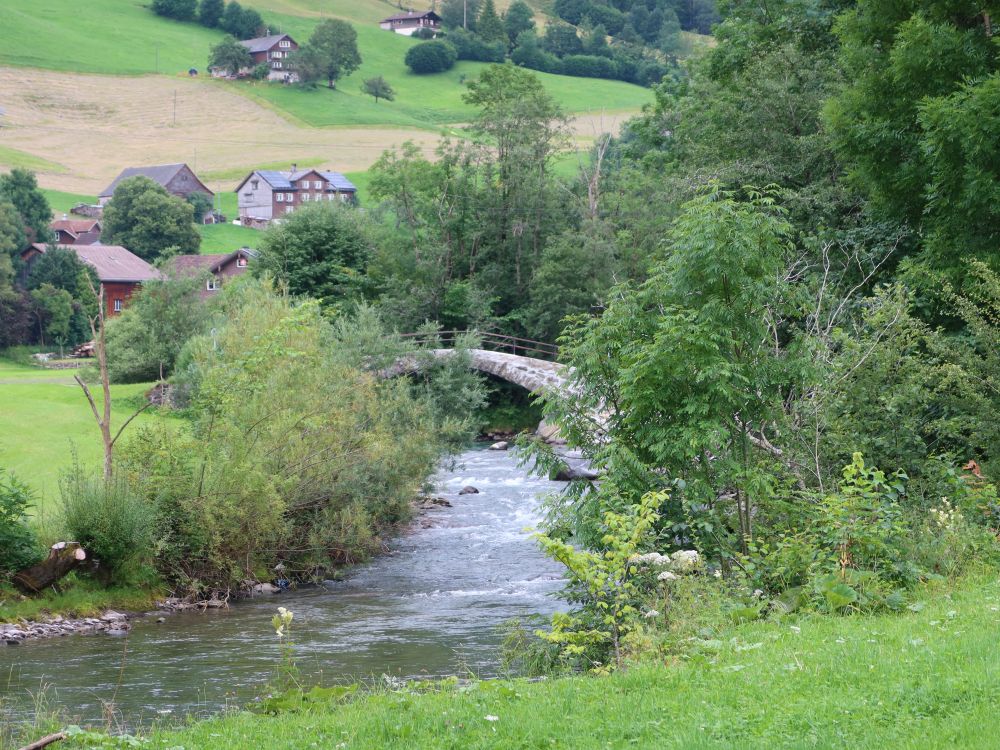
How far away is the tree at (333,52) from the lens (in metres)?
138

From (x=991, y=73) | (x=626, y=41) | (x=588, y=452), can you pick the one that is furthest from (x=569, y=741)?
(x=626, y=41)

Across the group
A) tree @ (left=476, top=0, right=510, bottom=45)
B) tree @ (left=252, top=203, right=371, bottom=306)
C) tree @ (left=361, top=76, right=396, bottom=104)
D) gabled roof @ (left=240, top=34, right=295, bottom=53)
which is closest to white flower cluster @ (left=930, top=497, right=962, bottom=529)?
tree @ (left=252, top=203, right=371, bottom=306)

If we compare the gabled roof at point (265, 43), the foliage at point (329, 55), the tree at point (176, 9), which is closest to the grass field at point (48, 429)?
the foliage at point (329, 55)

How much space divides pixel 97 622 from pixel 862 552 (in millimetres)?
13802

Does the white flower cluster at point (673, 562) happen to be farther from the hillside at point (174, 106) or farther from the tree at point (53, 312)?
the hillside at point (174, 106)

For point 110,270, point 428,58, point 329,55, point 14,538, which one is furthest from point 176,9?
point 14,538

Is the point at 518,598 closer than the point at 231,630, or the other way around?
the point at 231,630

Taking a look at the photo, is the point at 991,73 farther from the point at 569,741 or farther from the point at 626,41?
the point at 626,41

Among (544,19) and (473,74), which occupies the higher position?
(544,19)

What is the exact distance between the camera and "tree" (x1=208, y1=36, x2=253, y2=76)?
13800 centimetres

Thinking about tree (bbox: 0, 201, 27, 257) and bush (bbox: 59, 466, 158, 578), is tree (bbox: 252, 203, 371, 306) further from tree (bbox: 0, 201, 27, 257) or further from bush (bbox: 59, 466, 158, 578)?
tree (bbox: 0, 201, 27, 257)

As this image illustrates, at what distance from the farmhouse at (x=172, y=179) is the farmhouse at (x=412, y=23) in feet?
223

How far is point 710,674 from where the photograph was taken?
802 cm

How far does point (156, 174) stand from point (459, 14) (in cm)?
7704
